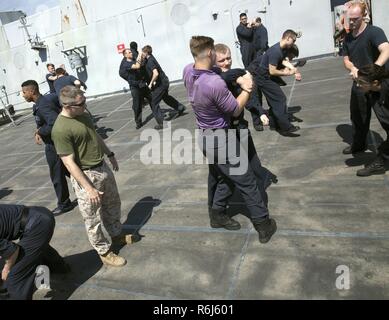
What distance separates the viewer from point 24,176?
789 centimetres

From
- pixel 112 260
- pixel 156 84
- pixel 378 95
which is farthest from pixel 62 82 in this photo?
pixel 378 95

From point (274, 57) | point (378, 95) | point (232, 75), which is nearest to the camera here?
point (232, 75)

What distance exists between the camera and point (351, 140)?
18.8 ft

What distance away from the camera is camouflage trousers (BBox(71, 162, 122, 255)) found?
3.70m

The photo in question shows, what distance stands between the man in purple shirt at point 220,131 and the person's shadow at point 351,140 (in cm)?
183

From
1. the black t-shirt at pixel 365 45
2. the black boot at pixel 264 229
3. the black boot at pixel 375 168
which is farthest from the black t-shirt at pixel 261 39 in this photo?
the black boot at pixel 264 229

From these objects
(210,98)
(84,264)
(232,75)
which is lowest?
(84,264)

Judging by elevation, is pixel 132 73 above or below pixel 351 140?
above

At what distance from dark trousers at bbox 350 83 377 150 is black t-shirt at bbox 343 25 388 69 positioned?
0.43 m

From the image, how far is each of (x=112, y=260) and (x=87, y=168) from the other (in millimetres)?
1022

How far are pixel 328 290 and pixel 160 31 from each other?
13.6m

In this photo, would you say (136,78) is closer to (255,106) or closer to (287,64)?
(255,106)

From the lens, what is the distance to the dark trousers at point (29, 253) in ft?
10.5
